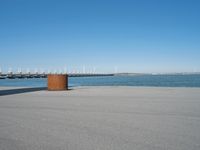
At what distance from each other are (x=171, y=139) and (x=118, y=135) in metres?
1.01

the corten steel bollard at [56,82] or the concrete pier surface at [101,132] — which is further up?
the corten steel bollard at [56,82]

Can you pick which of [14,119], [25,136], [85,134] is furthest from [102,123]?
[14,119]

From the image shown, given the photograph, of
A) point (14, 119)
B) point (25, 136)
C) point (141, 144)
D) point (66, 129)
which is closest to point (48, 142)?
point (25, 136)

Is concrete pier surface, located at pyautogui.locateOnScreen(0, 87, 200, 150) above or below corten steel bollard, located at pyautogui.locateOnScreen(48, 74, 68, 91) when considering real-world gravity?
below

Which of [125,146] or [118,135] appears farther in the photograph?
[118,135]

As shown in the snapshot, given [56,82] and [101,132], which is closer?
[101,132]

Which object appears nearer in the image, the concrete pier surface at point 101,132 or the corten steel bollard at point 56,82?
the concrete pier surface at point 101,132

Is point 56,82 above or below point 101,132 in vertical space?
above

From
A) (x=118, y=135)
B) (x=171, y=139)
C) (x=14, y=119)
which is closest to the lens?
(x=171, y=139)

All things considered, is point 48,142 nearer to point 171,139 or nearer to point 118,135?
point 118,135

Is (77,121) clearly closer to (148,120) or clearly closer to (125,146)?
(148,120)

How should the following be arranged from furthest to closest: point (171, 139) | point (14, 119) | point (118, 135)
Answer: point (14, 119)
point (118, 135)
point (171, 139)

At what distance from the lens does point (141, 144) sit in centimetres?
463

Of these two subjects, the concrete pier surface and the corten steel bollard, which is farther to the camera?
the corten steel bollard
